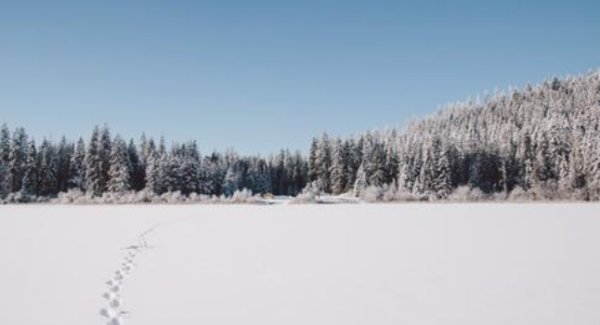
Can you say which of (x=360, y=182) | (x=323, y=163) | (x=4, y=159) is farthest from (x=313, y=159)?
(x=4, y=159)

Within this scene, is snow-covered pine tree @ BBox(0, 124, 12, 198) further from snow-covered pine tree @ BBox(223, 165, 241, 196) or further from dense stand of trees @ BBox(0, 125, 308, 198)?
snow-covered pine tree @ BBox(223, 165, 241, 196)

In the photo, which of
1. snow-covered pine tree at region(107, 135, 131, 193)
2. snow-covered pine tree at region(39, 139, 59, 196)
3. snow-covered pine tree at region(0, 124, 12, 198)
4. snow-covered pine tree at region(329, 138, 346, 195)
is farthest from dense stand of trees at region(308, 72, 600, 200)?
snow-covered pine tree at region(0, 124, 12, 198)

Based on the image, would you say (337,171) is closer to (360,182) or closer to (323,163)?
(323,163)
